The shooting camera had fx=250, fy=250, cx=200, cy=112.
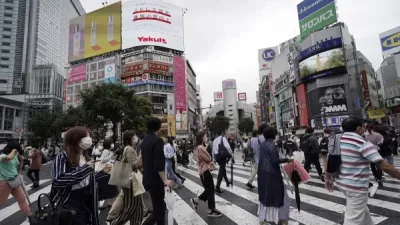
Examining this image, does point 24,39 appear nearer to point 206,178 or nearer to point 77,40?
point 77,40

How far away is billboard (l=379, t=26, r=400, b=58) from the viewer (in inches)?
1982

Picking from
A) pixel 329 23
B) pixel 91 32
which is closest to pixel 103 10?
pixel 91 32

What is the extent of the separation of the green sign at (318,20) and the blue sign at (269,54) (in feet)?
127

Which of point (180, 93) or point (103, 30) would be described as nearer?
point (180, 93)

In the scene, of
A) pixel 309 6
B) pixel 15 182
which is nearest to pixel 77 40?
pixel 309 6

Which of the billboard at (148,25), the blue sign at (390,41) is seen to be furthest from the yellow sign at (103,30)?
the blue sign at (390,41)

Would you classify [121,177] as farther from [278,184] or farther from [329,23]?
[329,23]

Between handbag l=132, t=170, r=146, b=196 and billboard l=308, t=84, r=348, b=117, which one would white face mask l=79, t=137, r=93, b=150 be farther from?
billboard l=308, t=84, r=348, b=117

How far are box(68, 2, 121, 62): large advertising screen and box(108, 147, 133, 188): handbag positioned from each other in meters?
56.5

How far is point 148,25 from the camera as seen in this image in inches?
2163

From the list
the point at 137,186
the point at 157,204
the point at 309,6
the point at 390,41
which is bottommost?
the point at 157,204

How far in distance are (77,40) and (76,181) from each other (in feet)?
224

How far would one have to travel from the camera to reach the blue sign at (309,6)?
131 ft

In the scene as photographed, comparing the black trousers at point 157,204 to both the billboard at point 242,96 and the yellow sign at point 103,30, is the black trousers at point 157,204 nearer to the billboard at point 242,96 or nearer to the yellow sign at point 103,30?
the yellow sign at point 103,30
